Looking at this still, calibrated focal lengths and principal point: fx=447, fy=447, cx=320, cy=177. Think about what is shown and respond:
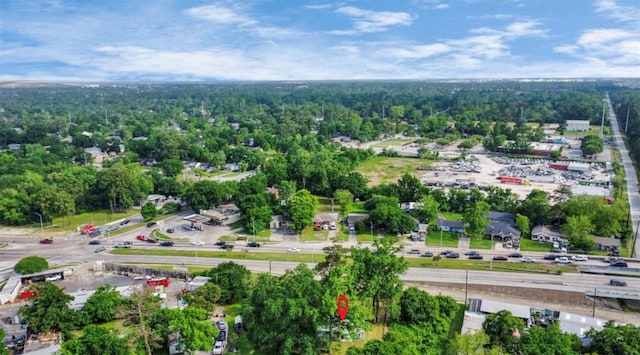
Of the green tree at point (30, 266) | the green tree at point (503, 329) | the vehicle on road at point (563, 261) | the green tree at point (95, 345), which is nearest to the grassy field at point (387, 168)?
the vehicle on road at point (563, 261)

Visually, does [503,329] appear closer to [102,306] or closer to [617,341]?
[617,341]

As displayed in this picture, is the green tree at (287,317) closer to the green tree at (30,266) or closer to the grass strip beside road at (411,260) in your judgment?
the grass strip beside road at (411,260)

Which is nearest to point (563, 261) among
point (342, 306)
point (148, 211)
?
point (342, 306)

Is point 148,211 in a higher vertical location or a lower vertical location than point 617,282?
higher

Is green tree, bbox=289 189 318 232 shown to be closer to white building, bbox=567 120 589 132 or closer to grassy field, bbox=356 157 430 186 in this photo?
grassy field, bbox=356 157 430 186

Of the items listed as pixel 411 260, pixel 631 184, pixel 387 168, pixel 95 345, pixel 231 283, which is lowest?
pixel 411 260

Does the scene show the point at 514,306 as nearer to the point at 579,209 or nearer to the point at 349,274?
the point at 349,274

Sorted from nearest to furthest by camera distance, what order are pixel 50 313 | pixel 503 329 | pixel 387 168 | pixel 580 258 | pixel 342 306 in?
pixel 342 306 → pixel 503 329 → pixel 50 313 → pixel 580 258 → pixel 387 168

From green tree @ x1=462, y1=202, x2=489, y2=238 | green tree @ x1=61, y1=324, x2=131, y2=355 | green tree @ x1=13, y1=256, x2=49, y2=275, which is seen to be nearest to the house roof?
green tree @ x1=462, y1=202, x2=489, y2=238
